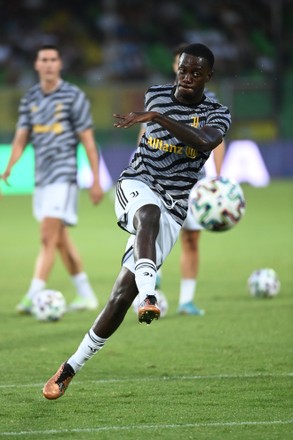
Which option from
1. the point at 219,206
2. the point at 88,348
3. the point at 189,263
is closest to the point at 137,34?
the point at 189,263

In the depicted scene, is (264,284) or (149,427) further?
(264,284)

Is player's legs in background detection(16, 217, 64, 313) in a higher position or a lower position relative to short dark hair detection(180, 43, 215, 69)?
lower

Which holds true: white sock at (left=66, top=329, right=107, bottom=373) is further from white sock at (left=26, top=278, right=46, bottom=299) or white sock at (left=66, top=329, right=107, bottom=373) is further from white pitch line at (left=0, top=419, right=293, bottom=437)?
white sock at (left=26, top=278, right=46, bottom=299)

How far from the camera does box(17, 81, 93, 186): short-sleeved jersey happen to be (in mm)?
10828

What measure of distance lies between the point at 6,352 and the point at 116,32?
2429 cm

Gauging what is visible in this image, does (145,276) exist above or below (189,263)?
above

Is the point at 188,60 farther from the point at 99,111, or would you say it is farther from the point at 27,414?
the point at 99,111

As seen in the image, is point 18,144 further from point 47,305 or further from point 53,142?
point 47,305

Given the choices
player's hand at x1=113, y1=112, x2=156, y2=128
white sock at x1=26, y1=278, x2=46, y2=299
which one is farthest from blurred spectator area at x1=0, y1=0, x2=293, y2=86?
player's hand at x1=113, y1=112, x2=156, y2=128

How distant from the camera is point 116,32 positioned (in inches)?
1262

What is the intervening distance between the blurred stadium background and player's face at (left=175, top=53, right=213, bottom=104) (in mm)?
19319

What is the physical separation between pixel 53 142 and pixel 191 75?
166 inches

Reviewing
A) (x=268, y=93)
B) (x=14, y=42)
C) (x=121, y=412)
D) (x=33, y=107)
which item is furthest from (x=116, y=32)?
(x=121, y=412)

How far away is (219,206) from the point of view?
9859mm
